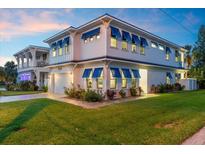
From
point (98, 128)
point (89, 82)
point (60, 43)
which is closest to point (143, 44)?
point (89, 82)

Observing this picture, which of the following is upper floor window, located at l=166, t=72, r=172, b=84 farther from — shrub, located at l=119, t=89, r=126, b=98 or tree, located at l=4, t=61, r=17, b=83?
tree, located at l=4, t=61, r=17, b=83

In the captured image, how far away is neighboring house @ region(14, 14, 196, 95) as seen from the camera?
1419 centimetres

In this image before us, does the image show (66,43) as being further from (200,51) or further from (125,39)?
(200,51)

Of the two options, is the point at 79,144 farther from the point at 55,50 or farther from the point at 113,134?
the point at 55,50

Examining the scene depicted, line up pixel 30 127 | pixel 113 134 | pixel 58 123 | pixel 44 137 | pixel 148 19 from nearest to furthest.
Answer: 1. pixel 44 137
2. pixel 113 134
3. pixel 30 127
4. pixel 58 123
5. pixel 148 19

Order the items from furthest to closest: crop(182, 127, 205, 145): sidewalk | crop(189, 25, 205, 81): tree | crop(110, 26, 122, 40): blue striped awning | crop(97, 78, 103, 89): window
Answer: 1. crop(189, 25, 205, 81): tree
2. crop(97, 78, 103, 89): window
3. crop(110, 26, 122, 40): blue striped awning
4. crop(182, 127, 205, 145): sidewalk

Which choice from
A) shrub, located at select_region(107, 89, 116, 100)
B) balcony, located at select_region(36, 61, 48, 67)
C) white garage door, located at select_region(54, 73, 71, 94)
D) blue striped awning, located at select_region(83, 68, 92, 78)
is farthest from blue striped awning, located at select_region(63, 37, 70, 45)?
balcony, located at select_region(36, 61, 48, 67)

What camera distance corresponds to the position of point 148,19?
1617 centimetres

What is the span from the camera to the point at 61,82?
61.2ft

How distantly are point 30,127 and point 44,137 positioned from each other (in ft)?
4.44

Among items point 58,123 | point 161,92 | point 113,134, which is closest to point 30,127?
point 58,123

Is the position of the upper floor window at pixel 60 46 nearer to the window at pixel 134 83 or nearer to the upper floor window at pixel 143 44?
the window at pixel 134 83
